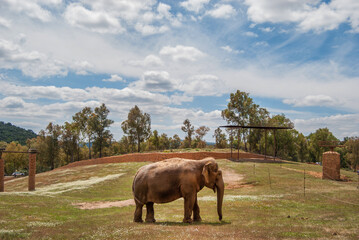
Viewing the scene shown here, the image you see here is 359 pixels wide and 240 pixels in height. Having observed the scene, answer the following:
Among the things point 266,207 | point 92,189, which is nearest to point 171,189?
point 266,207

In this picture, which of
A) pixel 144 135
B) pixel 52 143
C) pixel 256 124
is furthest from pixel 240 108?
pixel 52 143

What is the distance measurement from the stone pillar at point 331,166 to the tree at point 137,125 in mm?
61150

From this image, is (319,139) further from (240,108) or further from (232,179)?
(232,179)

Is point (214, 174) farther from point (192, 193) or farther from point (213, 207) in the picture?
point (213, 207)

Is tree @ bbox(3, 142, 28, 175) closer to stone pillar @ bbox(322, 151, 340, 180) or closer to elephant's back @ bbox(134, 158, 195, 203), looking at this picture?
stone pillar @ bbox(322, 151, 340, 180)

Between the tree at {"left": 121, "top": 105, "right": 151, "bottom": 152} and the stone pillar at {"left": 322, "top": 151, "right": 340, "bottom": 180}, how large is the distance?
61.2 meters

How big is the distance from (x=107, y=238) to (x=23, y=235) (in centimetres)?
384

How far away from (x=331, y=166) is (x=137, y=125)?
6358cm

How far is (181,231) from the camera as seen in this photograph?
1184 cm

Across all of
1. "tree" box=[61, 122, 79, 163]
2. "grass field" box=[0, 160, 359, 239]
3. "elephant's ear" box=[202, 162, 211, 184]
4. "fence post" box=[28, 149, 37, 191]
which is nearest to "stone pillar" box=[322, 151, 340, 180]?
"grass field" box=[0, 160, 359, 239]

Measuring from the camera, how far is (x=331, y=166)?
33906 mm

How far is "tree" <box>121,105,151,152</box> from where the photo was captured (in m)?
87.9

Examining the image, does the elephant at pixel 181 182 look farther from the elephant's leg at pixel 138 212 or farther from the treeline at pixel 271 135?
the treeline at pixel 271 135

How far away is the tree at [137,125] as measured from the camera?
3462 inches
